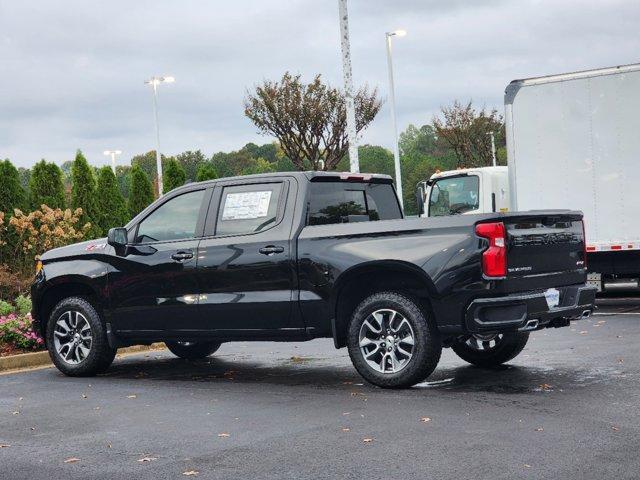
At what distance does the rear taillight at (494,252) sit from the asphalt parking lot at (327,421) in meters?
1.04

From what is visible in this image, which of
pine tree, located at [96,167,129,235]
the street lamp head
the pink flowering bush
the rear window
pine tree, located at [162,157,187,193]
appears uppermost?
the street lamp head

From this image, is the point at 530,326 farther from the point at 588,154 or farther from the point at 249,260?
the point at 588,154

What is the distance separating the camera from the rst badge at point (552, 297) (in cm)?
876

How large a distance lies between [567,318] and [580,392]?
0.96 m

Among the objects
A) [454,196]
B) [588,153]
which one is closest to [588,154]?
[588,153]

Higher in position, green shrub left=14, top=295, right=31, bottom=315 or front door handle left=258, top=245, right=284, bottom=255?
front door handle left=258, top=245, right=284, bottom=255

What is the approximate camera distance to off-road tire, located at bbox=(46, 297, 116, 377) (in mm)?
10625

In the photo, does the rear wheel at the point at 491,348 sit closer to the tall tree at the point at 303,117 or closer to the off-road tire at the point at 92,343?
the off-road tire at the point at 92,343

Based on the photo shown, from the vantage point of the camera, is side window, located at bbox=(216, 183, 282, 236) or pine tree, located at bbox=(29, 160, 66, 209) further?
pine tree, located at bbox=(29, 160, 66, 209)

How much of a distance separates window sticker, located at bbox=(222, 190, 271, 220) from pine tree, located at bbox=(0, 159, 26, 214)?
59.8 ft

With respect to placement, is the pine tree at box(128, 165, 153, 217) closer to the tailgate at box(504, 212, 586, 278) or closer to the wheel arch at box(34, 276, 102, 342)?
the wheel arch at box(34, 276, 102, 342)

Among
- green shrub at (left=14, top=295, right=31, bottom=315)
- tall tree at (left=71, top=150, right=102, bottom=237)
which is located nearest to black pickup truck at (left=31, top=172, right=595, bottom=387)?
green shrub at (left=14, top=295, right=31, bottom=315)

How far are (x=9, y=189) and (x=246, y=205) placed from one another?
61.7 feet

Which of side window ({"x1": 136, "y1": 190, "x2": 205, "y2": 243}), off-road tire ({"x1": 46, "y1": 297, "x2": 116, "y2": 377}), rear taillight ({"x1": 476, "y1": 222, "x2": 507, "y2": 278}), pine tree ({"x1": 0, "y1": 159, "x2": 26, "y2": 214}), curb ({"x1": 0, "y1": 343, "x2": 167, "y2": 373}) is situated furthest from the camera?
pine tree ({"x1": 0, "y1": 159, "x2": 26, "y2": 214})
